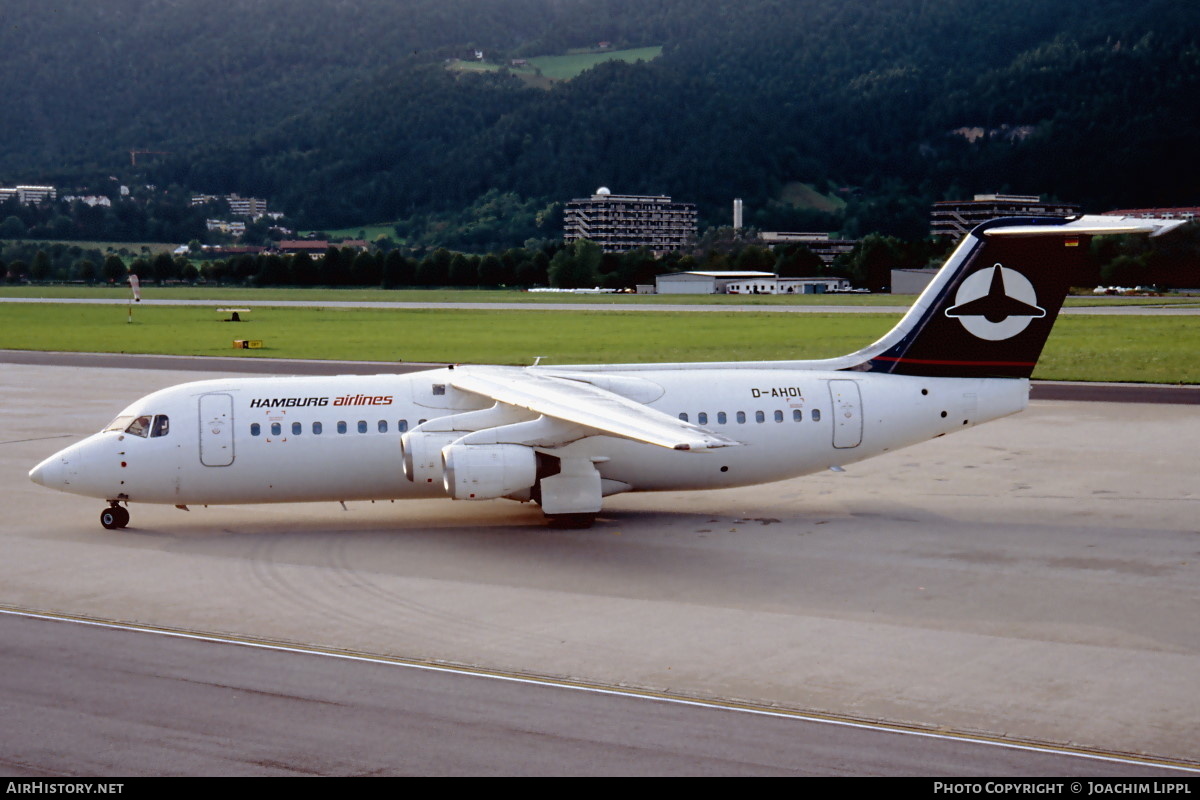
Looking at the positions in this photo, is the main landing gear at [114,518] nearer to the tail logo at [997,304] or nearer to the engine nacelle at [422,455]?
the engine nacelle at [422,455]

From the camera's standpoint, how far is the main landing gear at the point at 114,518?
26.0 metres

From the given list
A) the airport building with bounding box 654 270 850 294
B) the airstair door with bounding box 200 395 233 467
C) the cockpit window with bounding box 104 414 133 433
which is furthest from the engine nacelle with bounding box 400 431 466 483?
the airport building with bounding box 654 270 850 294

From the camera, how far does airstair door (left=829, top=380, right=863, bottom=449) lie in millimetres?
26078

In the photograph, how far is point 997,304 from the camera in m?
27.2

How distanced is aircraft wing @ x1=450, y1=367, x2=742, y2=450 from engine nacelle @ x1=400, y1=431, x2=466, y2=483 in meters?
1.33

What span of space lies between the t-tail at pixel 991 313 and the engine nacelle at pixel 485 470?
28.8 ft

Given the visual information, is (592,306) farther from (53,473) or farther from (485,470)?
(485,470)

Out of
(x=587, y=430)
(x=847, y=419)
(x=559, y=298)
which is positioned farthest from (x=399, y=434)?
(x=559, y=298)

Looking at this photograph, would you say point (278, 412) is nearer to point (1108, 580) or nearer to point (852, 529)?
point (852, 529)

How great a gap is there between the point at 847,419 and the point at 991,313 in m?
4.36

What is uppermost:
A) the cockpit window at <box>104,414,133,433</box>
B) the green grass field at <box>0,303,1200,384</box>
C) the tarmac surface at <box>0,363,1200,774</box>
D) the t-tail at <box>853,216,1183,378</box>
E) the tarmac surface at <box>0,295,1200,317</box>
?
the t-tail at <box>853,216,1183,378</box>

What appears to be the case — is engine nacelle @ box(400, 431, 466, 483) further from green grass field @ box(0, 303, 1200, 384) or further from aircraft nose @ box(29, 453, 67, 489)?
green grass field @ box(0, 303, 1200, 384)
